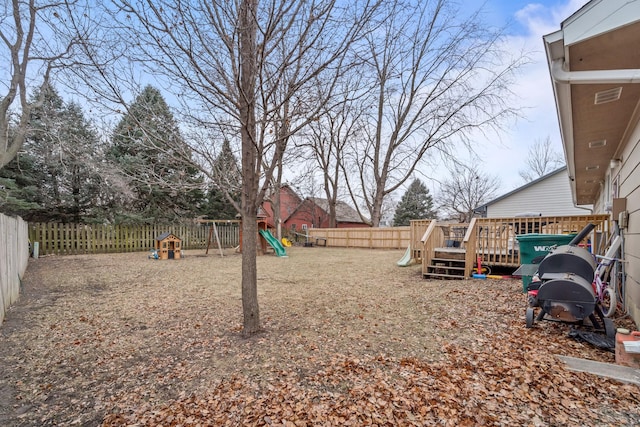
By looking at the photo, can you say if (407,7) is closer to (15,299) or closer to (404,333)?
(404,333)

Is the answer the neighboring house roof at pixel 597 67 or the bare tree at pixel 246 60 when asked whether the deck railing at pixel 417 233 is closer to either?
the neighboring house roof at pixel 597 67

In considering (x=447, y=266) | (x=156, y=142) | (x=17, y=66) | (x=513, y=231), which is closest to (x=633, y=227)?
(x=513, y=231)

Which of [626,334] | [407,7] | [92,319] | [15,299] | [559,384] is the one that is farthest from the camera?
[15,299]

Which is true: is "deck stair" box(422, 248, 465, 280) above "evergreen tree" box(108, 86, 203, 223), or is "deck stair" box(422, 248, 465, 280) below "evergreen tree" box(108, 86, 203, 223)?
below

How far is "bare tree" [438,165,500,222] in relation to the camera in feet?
106

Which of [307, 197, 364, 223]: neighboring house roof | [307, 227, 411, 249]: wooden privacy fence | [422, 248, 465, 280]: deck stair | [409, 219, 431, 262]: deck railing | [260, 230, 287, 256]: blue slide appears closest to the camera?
[422, 248, 465, 280]: deck stair

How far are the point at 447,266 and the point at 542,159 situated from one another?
28.1m

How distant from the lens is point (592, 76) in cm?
265

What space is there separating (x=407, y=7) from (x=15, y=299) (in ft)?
23.6

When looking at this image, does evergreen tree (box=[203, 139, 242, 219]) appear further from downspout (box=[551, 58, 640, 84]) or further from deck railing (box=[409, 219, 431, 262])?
deck railing (box=[409, 219, 431, 262])

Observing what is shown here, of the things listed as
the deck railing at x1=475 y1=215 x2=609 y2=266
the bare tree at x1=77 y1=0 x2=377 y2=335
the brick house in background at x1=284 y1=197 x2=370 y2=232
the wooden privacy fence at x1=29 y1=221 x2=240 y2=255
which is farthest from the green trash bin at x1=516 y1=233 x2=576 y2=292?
the brick house in background at x1=284 y1=197 x2=370 y2=232

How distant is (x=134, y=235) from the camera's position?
14.7m

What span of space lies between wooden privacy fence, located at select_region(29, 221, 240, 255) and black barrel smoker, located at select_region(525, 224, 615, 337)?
12.8 metres

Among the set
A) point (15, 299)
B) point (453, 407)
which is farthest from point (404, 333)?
point (15, 299)
